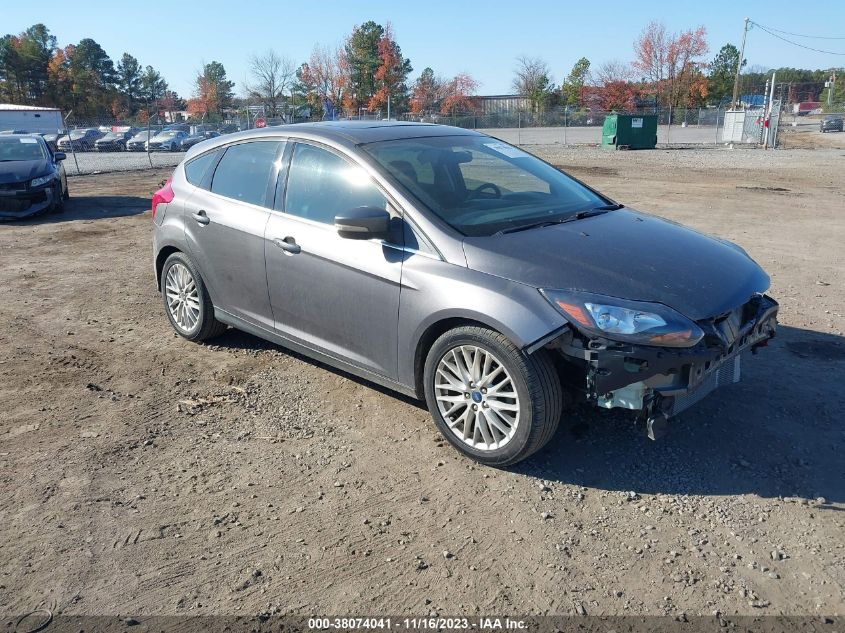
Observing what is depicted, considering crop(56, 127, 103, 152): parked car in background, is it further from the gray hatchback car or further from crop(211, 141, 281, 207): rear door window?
the gray hatchback car

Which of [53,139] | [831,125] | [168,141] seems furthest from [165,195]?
[831,125]

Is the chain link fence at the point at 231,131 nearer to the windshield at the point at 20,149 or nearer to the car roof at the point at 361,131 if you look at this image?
the windshield at the point at 20,149

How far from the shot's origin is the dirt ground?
9.40 ft

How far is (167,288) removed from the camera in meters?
5.85

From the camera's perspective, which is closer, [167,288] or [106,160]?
[167,288]

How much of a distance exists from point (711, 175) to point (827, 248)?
1149 cm

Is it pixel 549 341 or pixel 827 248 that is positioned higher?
pixel 549 341

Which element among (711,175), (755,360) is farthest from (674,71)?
(755,360)

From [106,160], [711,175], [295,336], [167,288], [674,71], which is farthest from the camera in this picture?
[674,71]

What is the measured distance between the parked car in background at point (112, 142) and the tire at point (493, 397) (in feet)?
137

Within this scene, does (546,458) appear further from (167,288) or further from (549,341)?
(167,288)

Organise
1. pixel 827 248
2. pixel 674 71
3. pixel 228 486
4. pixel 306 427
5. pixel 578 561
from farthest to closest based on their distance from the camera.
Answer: pixel 674 71
pixel 827 248
pixel 306 427
pixel 228 486
pixel 578 561

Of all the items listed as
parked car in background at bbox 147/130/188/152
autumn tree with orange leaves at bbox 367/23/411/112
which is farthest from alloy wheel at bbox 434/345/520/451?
autumn tree with orange leaves at bbox 367/23/411/112

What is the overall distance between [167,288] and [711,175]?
1765 centimetres
